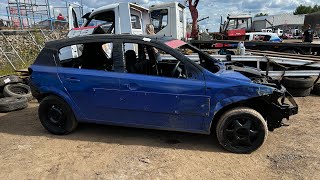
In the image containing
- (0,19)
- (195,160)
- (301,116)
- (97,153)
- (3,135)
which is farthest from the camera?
(0,19)

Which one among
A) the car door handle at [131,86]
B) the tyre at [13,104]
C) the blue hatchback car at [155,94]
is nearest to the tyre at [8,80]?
the tyre at [13,104]

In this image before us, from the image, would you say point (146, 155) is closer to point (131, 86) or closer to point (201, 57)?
point (131, 86)

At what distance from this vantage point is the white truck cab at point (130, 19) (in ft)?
28.6

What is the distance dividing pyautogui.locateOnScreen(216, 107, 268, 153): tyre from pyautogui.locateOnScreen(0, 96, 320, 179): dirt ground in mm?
129

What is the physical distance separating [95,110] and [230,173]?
2.25 metres

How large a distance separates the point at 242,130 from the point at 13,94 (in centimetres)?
584

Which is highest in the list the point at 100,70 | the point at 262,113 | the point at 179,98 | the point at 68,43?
the point at 68,43

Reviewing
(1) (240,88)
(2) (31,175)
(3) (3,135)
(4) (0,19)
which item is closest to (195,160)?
(1) (240,88)

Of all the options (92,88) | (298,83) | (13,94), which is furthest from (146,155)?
(298,83)

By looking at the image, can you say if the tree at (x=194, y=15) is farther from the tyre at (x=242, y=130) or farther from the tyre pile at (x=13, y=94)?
the tyre at (x=242, y=130)

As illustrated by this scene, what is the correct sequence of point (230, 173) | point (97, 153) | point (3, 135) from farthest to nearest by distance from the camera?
point (3, 135), point (97, 153), point (230, 173)

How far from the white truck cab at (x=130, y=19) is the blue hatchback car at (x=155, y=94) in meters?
4.09

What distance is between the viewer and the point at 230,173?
3439 mm

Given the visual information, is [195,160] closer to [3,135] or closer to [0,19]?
[3,135]
